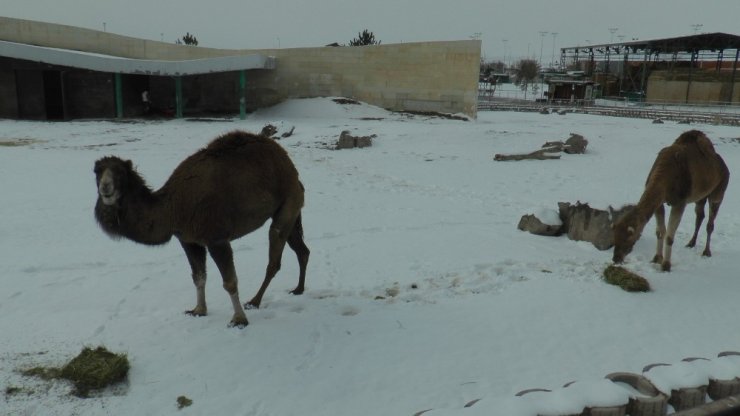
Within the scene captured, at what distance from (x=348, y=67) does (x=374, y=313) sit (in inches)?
1041

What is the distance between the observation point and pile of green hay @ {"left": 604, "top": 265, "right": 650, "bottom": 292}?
6.28 metres

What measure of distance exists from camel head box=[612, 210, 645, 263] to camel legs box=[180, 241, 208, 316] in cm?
499

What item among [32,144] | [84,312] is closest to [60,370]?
[84,312]

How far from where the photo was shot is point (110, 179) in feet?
14.1

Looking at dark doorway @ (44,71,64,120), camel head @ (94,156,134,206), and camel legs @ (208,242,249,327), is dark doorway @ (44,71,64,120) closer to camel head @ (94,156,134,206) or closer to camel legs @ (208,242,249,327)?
camel head @ (94,156,134,206)

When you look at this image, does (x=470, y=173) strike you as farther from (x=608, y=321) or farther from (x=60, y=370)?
(x=60, y=370)

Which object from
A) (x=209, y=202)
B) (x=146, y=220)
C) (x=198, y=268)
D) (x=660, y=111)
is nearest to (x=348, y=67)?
(x=660, y=111)

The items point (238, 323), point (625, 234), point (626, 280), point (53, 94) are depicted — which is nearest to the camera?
point (238, 323)

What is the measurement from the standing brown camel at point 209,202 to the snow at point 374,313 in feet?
2.34

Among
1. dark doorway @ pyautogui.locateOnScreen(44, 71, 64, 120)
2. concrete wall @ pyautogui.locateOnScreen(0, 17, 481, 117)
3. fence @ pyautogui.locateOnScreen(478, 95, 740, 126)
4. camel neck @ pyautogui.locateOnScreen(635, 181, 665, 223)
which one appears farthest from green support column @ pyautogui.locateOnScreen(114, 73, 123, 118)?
camel neck @ pyautogui.locateOnScreen(635, 181, 665, 223)

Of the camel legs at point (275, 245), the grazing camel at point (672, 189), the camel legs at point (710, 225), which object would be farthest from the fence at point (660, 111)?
the camel legs at point (275, 245)

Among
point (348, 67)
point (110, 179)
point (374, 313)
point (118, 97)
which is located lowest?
point (374, 313)

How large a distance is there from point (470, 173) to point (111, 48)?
83.6 ft

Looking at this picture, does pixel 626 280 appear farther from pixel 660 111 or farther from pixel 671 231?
pixel 660 111
